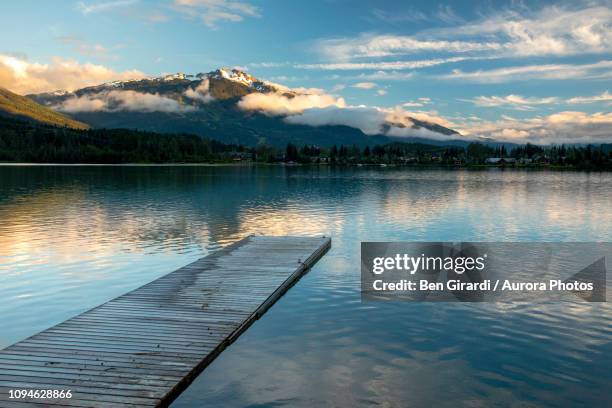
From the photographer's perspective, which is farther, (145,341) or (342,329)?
(342,329)

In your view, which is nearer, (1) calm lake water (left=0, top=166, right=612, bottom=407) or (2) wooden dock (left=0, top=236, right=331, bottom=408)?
(2) wooden dock (left=0, top=236, right=331, bottom=408)

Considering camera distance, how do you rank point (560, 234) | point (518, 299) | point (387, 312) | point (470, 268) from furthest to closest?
1. point (560, 234)
2. point (470, 268)
3. point (518, 299)
4. point (387, 312)

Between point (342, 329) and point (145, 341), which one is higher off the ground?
point (145, 341)

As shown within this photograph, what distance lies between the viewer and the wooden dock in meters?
14.1

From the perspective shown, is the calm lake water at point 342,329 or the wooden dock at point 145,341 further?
the calm lake water at point 342,329

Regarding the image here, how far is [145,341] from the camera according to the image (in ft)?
58.4

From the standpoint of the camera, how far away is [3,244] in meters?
41.1

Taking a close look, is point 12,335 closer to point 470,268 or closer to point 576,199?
point 470,268

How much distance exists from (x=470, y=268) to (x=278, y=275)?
13.6 metres

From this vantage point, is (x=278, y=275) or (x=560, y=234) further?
(x=560, y=234)

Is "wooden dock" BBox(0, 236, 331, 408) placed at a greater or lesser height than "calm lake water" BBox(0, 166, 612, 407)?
greater

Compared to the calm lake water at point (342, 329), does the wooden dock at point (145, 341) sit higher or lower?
higher

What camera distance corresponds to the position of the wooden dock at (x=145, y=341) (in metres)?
14.1

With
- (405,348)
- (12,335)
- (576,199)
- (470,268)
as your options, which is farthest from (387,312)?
(576,199)
